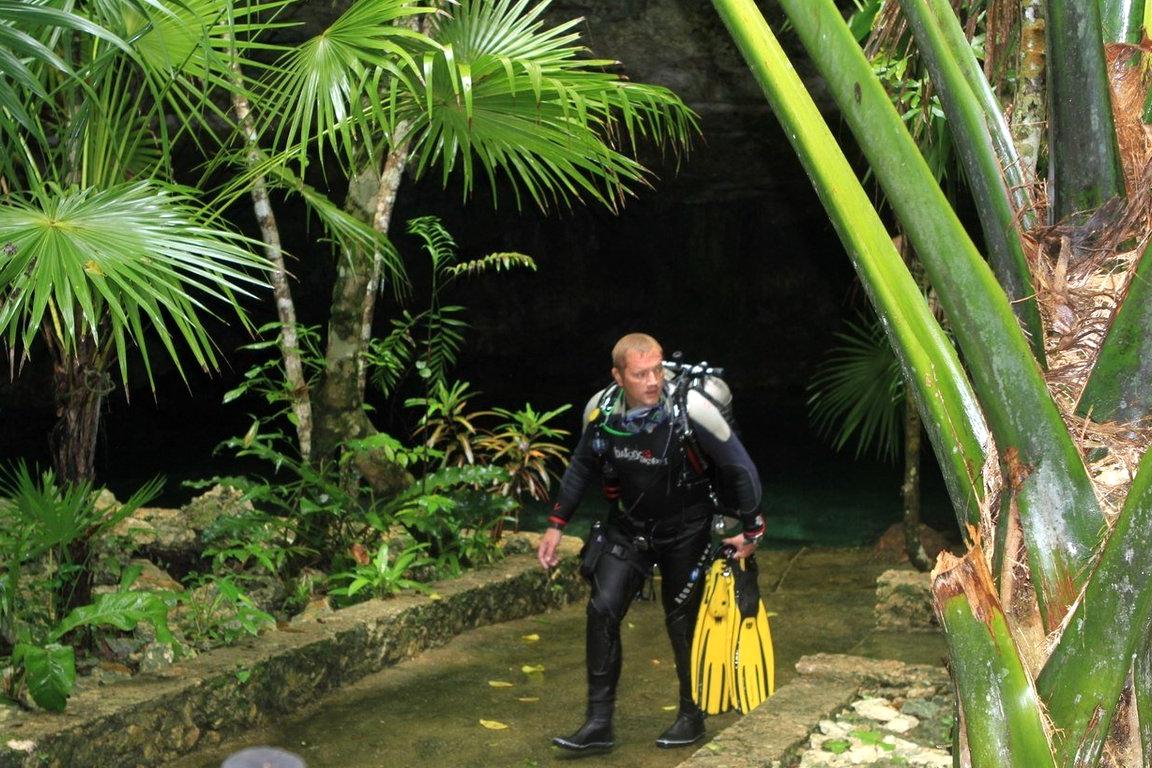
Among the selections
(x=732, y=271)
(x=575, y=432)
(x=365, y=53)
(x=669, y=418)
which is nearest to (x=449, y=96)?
(x=365, y=53)

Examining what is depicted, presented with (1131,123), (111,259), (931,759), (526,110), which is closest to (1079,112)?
(1131,123)

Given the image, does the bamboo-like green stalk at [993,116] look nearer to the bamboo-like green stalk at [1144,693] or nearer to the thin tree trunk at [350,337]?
the bamboo-like green stalk at [1144,693]

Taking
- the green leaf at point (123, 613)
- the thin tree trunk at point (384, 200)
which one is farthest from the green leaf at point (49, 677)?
the thin tree trunk at point (384, 200)

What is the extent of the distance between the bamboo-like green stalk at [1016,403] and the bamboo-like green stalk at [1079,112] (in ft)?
0.94

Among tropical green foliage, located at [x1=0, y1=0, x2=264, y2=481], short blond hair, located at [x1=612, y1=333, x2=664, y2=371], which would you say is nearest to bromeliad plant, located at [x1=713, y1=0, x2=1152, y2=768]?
tropical green foliage, located at [x1=0, y1=0, x2=264, y2=481]

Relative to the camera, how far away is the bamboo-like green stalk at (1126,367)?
79.0 inches

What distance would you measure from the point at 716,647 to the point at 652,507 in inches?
22.0

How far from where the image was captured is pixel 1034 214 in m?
2.27

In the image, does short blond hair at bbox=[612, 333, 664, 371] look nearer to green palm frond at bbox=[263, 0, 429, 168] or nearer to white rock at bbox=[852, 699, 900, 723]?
green palm frond at bbox=[263, 0, 429, 168]

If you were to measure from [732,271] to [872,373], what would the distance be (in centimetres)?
992

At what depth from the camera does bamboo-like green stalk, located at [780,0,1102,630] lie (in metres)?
1.98

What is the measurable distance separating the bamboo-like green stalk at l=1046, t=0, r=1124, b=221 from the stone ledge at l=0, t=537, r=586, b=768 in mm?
3445

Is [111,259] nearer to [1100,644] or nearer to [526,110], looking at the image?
[526,110]

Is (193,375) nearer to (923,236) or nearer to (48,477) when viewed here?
(48,477)
